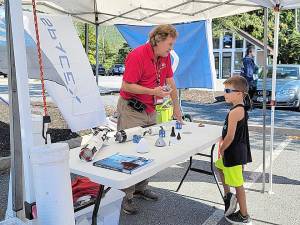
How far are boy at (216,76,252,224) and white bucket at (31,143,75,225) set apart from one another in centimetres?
172

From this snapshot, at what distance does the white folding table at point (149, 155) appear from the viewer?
2256mm

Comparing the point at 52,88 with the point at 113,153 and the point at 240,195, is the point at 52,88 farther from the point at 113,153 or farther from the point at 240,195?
the point at 240,195

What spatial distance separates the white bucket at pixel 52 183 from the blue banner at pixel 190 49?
181 inches

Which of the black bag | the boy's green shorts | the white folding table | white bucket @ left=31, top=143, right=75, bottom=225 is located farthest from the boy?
white bucket @ left=31, top=143, right=75, bottom=225

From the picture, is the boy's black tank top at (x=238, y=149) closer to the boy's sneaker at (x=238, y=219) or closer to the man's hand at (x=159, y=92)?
the boy's sneaker at (x=238, y=219)

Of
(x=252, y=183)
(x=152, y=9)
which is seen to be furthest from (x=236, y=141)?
(x=152, y=9)

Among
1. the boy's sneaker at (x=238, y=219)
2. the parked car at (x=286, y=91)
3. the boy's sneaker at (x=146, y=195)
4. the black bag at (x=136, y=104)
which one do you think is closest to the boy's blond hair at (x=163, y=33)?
the black bag at (x=136, y=104)

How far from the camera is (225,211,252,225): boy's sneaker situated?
3.39 meters

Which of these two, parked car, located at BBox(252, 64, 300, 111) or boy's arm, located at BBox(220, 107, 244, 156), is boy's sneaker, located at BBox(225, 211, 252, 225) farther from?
parked car, located at BBox(252, 64, 300, 111)

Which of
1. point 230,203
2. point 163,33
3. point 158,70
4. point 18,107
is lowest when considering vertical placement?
point 230,203

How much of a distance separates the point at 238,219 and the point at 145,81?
1583 mm

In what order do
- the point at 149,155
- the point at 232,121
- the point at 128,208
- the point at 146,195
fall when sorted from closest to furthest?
the point at 149,155 < the point at 232,121 < the point at 128,208 < the point at 146,195

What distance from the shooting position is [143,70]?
3.51 meters

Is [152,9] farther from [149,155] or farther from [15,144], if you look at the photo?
[15,144]
